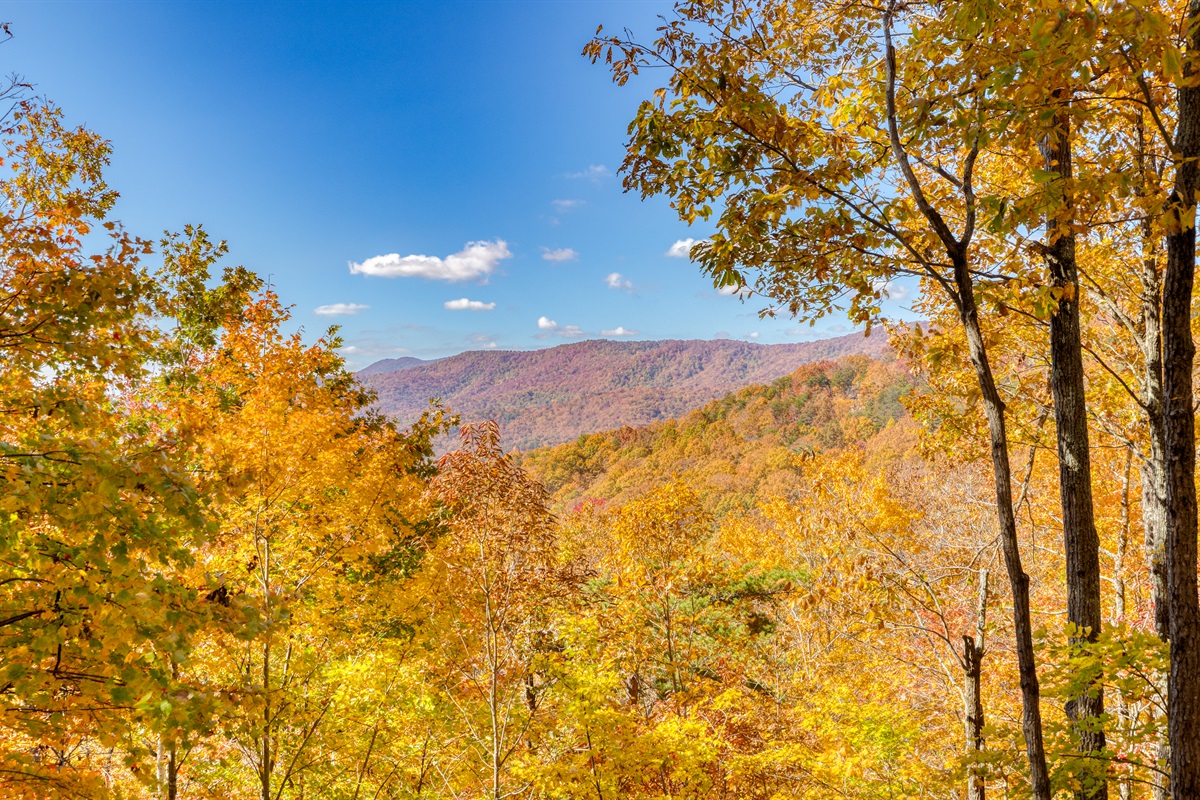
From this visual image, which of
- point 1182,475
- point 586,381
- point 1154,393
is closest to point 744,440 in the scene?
point 1154,393

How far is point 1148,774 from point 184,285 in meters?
14.3

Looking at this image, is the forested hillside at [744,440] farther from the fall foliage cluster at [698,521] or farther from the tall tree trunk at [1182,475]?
the tall tree trunk at [1182,475]

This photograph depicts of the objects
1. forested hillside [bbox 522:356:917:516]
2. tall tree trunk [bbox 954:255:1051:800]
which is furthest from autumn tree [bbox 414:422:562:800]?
forested hillside [bbox 522:356:917:516]

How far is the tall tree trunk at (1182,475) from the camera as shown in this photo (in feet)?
8.61

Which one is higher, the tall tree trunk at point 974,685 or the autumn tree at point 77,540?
the autumn tree at point 77,540

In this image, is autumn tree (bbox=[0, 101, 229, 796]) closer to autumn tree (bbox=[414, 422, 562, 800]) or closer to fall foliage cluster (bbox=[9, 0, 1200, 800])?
fall foliage cluster (bbox=[9, 0, 1200, 800])

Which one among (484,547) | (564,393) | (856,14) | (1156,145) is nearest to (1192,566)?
(856,14)

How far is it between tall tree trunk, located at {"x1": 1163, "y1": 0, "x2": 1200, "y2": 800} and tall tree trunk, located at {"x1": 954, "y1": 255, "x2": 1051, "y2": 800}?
562 mm

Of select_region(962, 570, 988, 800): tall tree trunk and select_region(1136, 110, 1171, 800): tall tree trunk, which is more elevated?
select_region(1136, 110, 1171, 800): tall tree trunk

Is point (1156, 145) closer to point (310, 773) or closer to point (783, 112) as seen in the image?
point (783, 112)

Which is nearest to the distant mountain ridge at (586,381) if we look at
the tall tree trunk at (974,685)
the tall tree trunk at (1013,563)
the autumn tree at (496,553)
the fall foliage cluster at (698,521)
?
the fall foliage cluster at (698,521)

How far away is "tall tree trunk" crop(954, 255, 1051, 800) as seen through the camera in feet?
8.83

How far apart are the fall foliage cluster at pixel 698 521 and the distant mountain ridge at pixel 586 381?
12088cm

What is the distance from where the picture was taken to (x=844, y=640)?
1126 cm
